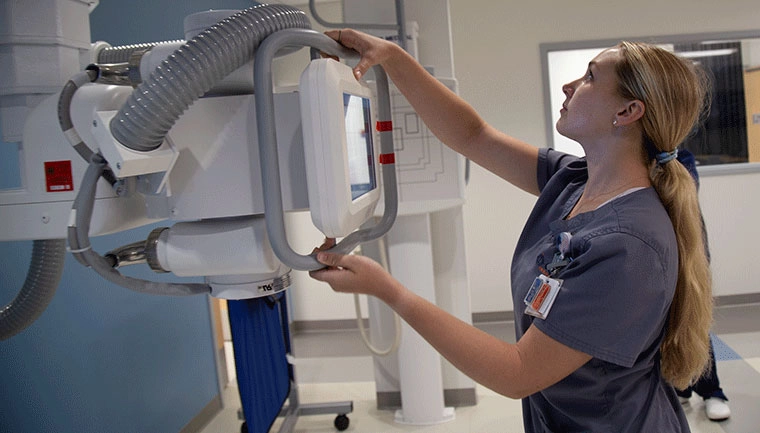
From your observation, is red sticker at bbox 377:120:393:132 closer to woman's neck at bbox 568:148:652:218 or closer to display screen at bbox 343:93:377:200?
display screen at bbox 343:93:377:200

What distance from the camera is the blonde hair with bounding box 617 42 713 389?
119 cm

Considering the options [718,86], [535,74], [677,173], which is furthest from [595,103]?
[718,86]

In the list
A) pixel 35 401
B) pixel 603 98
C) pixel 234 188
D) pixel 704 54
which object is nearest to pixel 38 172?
pixel 234 188

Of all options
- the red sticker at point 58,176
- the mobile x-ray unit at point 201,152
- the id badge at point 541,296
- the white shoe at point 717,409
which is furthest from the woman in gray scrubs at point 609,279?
the white shoe at point 717,409

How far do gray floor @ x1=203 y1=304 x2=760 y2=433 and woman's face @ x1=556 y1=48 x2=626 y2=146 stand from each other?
2.09 m

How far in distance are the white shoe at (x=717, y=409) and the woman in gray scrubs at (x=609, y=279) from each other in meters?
1.86

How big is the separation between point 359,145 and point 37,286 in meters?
0.76

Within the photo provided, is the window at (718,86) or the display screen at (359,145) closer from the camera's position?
the display screen at (359,145)

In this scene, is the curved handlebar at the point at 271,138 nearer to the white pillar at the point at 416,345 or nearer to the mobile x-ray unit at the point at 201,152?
the mobile x-ray unit at the point at 201,152

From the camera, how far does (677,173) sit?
4.07 feet

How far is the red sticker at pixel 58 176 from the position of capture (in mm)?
1189

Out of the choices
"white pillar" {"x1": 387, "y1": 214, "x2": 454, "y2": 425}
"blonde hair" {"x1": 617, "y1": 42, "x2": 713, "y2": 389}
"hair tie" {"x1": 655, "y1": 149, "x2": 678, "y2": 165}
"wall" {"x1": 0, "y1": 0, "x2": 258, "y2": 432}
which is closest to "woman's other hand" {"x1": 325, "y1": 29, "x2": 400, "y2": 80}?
"blonde hair" {"x1": 617, "y1": 42, "x2": 713, "y2": 389}

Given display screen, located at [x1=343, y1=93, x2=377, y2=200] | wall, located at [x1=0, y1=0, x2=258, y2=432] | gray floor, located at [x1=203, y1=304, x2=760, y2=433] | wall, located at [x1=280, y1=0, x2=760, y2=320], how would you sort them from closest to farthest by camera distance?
display screen, located at [x1=343, y1=93, x2=377, y2=200]
wall, located at [x1=0, y1=0, x2=258, y2=432]
gray floor, located at [x1=203, y1=304, x2=760, y2=433]
wall, located at [x1=280, y1=0, x2=760, y2=320]

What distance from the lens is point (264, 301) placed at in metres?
1.21
